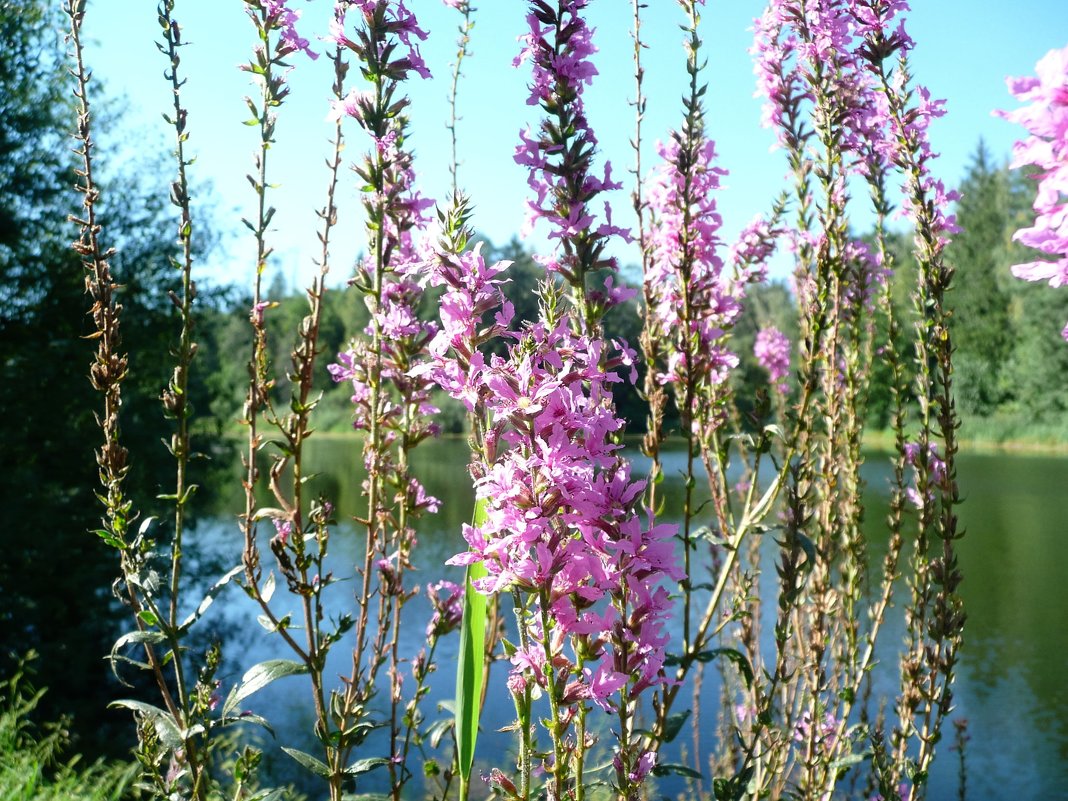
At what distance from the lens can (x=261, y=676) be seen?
1669mm

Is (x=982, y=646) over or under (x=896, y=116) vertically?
under

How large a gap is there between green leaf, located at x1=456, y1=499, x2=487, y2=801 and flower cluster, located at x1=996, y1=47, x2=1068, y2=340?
0.82m

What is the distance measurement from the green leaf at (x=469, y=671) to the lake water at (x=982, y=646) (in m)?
0.93

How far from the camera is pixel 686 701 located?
957 centimetres

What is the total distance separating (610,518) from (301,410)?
2.50 feet

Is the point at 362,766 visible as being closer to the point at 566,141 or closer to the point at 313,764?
the point at 313,764

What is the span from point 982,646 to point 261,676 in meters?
12.0

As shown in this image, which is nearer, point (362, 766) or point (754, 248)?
point (362, 766)

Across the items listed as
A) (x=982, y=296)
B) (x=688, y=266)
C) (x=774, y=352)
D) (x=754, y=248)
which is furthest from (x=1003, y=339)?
(x=688, y=266)

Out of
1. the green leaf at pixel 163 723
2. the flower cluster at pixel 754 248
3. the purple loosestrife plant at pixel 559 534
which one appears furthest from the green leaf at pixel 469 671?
the flower cluster at pixel 754 248

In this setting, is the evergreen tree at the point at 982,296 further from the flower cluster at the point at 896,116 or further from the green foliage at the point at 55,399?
the flower cluster at the point at 896,116

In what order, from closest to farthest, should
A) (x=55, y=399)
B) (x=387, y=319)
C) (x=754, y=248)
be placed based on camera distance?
(x=387, y=319), (x=754, y=248), (x=55, y=399)

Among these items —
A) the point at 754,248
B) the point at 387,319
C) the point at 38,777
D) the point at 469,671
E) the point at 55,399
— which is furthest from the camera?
the point at 55,399

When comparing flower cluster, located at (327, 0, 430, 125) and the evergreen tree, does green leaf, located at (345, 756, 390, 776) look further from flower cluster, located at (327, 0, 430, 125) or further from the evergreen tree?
the evergreen tree
